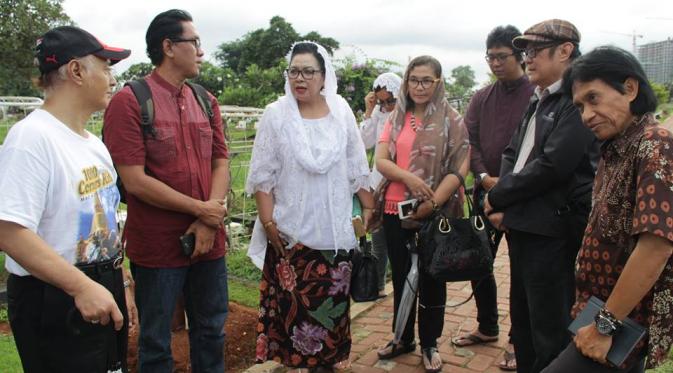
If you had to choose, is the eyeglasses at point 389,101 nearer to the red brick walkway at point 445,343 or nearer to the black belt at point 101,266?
the red brick walkway at point 445,343

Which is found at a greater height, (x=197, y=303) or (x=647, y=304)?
(x=647, y=304)

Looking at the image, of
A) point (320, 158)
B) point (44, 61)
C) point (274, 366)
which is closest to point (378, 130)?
point (320, 158)

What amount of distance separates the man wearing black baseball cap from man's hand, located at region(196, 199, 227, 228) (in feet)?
1.83

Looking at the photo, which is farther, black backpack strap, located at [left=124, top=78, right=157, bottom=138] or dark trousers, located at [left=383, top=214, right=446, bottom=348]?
dark trousers, located at [left=383, top=214, right=446, bottom=348]

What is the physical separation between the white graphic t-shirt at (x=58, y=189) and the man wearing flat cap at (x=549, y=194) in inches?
72.5

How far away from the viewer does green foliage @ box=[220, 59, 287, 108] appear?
16.3 meters

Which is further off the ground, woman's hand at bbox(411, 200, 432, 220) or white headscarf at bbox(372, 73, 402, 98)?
white headscarf at bbox(372, 73, 402, 98)

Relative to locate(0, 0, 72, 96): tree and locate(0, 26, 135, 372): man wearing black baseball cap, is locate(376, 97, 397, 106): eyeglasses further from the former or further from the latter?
locate(0, 0, 72, 96): tree

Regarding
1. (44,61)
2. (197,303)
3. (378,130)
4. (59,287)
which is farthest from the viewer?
(378,130)

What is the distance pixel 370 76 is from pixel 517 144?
717 cm

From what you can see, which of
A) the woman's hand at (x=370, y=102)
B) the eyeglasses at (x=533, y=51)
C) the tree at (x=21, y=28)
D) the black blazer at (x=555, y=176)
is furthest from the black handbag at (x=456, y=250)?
the tree at (x=21, y=28)

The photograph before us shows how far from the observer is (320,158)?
9.71 feet

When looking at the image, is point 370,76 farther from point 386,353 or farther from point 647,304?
point 647,304

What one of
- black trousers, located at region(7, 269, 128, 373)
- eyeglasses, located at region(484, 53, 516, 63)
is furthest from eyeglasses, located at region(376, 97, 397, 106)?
black trousers, located at region(7, 269, 128, 373)
